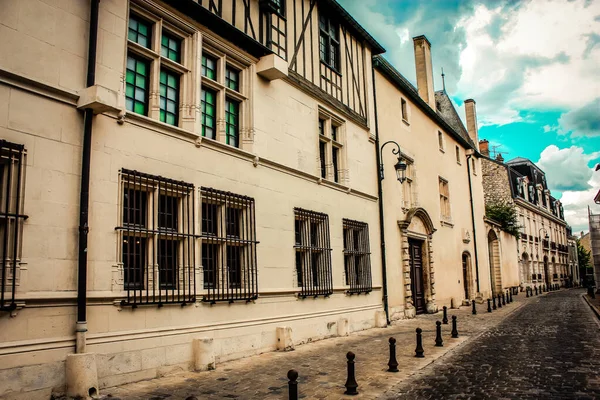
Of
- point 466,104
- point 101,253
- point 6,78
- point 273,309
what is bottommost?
point 273,309

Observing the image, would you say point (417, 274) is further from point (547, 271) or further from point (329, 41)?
point (547, 271)

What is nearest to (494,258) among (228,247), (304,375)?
(228,247)

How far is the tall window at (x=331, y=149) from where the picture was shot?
12977 mm

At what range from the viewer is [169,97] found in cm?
850

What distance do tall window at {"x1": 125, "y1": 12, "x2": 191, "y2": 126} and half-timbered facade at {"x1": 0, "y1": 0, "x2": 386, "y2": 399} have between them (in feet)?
0.11

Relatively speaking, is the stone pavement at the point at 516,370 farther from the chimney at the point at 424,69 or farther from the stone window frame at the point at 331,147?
the chimney at the point at 424,69

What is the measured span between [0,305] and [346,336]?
8.42 m

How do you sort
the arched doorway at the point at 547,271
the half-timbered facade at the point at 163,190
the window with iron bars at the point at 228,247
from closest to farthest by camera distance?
the half-timbered facade at the point at 163,190, the window with iron bars at the point at 228,247, the arched doorway at the point at 547,271

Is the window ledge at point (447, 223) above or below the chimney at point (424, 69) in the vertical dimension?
below

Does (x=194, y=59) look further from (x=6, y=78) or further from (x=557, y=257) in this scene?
(x=557, y=257)

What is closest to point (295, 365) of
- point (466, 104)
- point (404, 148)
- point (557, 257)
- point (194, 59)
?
point (194, 59)

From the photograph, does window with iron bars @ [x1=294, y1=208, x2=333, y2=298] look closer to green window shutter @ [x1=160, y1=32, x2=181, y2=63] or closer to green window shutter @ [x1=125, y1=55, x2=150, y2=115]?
green window shutter @ [x1=160, y1=32, x2=181, y2=63]

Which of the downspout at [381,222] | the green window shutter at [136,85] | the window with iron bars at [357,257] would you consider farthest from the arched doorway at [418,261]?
the green window shutter at [136,85]

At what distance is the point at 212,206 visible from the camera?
8.69 meters
